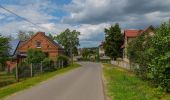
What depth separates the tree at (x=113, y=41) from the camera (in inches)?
3211

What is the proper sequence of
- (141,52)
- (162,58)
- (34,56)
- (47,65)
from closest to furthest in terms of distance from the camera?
(162,58), (141,52), (47,65), (34,56)

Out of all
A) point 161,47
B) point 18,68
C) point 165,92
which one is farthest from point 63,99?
point 18,68

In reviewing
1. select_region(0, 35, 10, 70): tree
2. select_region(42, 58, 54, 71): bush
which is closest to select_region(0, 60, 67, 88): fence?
select_region(42, 58, 54, 71): bush

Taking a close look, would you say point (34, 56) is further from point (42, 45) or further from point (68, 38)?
point (68, 38)

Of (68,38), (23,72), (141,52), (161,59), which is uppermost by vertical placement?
(68,38)

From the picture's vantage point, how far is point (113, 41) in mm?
81812

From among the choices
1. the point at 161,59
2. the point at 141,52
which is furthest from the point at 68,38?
the point at 161,59

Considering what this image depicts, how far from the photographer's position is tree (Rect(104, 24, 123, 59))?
268 feet

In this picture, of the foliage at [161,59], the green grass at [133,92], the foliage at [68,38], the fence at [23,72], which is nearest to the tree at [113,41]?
the fence at [23,72]

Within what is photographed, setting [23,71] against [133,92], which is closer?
[133,92]

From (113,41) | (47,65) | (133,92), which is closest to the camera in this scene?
(133,92)

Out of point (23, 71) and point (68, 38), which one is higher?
point (68, 38)

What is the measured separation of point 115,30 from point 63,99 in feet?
224

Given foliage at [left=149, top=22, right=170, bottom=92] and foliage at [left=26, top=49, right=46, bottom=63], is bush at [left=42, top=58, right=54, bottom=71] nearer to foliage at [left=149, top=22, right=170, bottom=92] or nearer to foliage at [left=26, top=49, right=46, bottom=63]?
foliage at [left=26, top=49, right=46, bottom=63]
